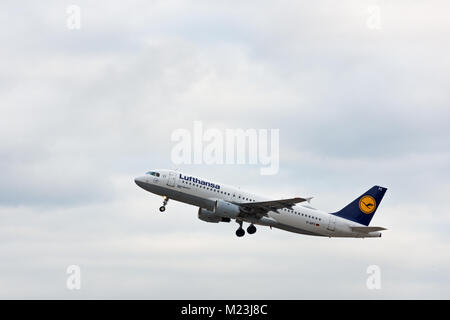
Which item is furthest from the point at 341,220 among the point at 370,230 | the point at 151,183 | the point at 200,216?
the point at 151,183

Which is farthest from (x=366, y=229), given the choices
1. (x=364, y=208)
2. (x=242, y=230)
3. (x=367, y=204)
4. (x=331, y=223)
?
(x=242, y=230)

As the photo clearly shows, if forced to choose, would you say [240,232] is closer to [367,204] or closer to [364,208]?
[364,208]

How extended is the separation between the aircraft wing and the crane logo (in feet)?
42.7

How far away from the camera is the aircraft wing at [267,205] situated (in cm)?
10126

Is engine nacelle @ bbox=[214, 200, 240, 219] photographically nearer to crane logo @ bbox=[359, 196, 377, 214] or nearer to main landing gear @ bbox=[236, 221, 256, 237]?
main landing gear @ bbox=[236, 221, 256, 237]

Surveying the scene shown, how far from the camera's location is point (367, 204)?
114 metres

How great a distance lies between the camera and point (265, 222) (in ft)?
349

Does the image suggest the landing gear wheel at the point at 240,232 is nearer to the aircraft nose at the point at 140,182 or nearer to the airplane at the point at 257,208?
the airplane at the point at 257,208

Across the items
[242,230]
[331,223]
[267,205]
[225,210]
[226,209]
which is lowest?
[242,230]

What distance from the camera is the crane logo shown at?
4478 inches

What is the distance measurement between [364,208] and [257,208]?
56.0ft

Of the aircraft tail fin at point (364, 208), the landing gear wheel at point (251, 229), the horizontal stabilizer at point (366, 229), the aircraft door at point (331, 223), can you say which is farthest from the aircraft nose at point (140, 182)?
the horizontal stabilizer at point (366, 229)

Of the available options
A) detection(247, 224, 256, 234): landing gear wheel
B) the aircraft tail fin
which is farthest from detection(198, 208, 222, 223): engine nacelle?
the aircraft tail fin
